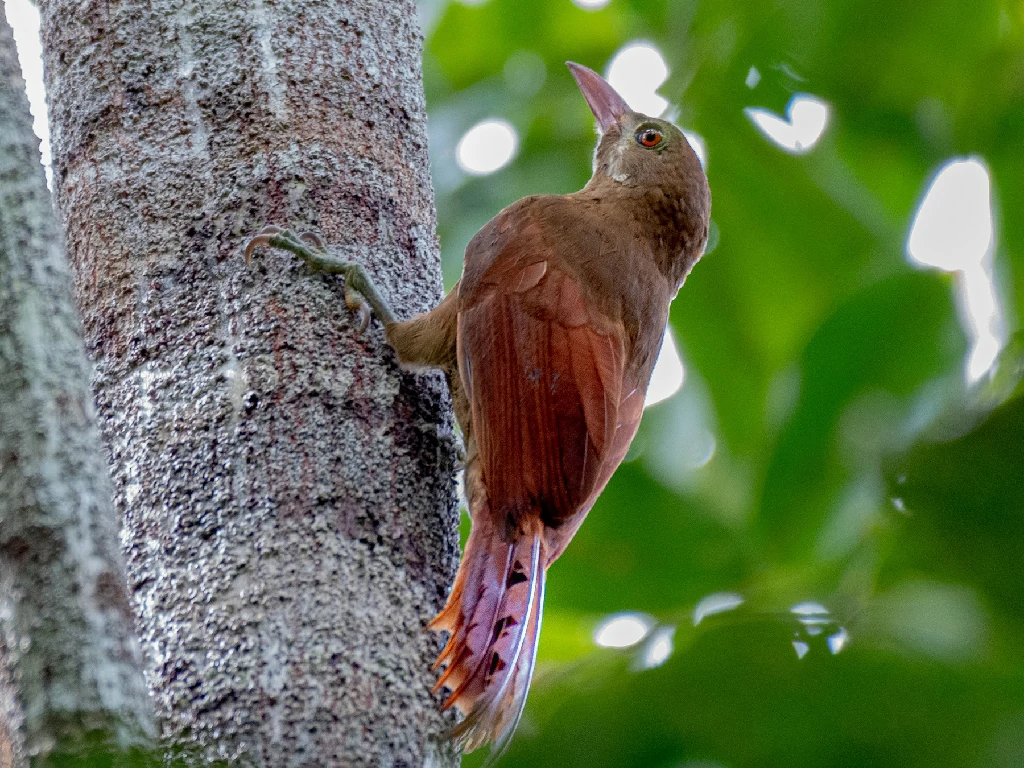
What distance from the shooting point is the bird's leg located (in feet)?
6.17

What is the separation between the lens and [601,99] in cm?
335

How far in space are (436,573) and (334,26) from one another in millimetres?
1107

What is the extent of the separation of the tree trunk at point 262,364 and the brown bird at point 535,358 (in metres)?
0.07

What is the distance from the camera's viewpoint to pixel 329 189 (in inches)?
80.4

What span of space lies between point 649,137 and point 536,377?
1154 mm

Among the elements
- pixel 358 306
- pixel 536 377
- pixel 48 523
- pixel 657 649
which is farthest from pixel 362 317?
pixel 657 649

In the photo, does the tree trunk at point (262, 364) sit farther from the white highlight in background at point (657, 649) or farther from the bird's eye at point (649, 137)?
the bird's eye at point (649, 137)

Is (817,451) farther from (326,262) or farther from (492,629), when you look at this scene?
(326,262)

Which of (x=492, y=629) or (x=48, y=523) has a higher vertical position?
(x=48, y=523)

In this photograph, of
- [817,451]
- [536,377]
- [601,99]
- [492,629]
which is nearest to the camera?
[817,451]

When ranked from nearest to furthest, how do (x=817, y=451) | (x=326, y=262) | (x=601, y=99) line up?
1. (x=817, y=451)
2. (x=326, y=262)
3. (x=601, y=99)

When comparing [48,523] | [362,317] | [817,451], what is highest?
[48,523]

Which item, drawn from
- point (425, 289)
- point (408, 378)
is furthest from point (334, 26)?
point (408, 378)

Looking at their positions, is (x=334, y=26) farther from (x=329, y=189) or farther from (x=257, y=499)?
(x=257, y=499)
